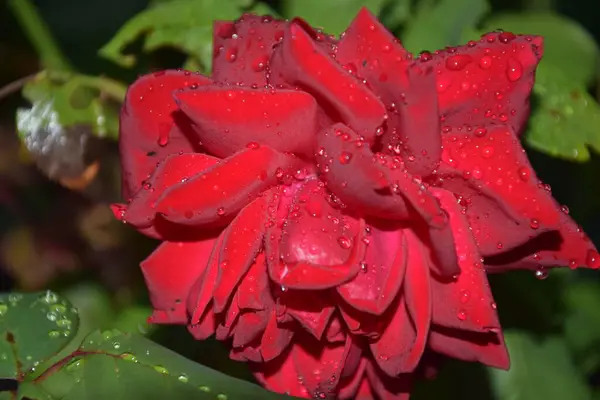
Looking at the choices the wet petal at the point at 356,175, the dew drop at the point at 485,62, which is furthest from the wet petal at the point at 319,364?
the dew drop at the point at 485,62

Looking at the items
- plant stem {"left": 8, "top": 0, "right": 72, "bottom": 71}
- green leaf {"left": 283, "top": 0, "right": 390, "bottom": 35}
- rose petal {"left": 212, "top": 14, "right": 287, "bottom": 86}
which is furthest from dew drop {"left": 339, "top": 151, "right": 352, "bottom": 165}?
plant stem {"left": 8, "top": 0, "right": 72, "bottom": 71}

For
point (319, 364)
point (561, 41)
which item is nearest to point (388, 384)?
point (319, 364)

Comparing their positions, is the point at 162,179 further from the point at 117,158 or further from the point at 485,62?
the point at 117,158

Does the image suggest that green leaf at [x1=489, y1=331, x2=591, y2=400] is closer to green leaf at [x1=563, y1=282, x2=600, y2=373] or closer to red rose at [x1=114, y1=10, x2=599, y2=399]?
green leaf at [x1=563, y1=282, x2=600, y2=373]

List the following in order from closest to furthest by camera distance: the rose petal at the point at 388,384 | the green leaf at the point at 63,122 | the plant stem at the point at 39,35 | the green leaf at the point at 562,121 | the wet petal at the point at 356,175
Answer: the wet petal at the point at 356,175, the rose petal at the point at 388,384, the green leaf at the point at 562,121, the green leaf at the point at 63,122, the plant stem at the point at 39,35

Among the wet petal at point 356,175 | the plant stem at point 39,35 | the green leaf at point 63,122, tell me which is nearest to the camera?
the wet petal at point 356,175

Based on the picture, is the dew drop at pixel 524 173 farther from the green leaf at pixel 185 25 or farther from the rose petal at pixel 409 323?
the green leaf at pixel 185 25

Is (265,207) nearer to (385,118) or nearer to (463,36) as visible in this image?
(385,118)
